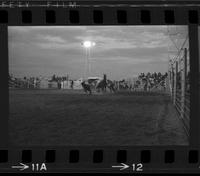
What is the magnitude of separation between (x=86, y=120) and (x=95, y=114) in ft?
0.79

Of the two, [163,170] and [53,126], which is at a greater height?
[53,126]

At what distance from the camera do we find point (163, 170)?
7.48 meters

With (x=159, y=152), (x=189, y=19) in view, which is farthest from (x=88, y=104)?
(x=189, y=19)

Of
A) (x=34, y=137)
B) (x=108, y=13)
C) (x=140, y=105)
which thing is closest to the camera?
(x=108, y=13)

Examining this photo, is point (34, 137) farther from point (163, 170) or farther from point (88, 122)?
point (163, 170)

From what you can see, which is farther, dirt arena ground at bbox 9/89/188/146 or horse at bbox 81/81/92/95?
horse at bbox 81/81/92/95

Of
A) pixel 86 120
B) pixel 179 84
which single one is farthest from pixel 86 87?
pixel 179 84

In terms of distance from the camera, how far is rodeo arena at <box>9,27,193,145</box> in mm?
7867

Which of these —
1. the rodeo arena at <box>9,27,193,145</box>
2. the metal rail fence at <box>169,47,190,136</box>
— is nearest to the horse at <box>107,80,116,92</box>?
the rodeo arena at <box>9,27,193,145</box>

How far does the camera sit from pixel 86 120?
26.8 ft

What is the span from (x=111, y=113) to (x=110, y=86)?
0.77 metres

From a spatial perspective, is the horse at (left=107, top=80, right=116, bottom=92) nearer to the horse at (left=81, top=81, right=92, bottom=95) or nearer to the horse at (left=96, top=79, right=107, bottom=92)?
the horse at (left=96, top=79, right=107, bottom=92)

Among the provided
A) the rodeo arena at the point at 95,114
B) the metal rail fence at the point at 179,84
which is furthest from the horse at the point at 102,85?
the metal rail fence at the point at 179,84

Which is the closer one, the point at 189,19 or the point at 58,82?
the point at 189,19
